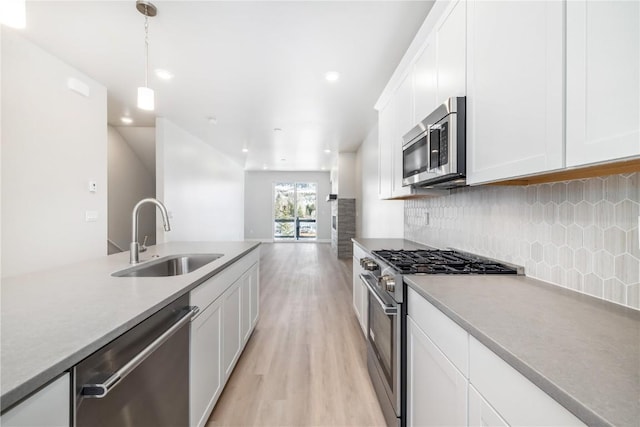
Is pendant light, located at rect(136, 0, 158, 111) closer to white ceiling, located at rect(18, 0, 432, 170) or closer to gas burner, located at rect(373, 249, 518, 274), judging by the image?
white ceiling, located at rect(18, 0, 432, 170)

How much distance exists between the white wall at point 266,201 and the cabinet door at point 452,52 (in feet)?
30.5

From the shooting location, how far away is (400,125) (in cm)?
233

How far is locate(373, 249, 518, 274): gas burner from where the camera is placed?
1.40m

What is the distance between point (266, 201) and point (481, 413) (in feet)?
34.4

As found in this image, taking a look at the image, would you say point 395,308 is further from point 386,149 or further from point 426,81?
point 386,149

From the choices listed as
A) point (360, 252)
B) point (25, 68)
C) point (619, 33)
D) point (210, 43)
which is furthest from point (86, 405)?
point (25, 68)

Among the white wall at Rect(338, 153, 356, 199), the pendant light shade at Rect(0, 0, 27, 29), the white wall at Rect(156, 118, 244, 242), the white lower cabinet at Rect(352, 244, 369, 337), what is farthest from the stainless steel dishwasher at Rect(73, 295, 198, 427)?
the white wall at Rect(338, 153, 356, 199)

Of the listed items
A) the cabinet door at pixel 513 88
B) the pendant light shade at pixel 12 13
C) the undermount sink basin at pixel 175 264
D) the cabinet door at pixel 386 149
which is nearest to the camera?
the cabinet door at pixel 513 88

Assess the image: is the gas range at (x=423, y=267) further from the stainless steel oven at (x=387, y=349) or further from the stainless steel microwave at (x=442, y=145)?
the stainless steel microwave at (x=442, y=145)

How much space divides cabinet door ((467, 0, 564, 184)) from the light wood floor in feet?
5.23

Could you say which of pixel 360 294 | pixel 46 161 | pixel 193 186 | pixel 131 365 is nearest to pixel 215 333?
pixel 131 365

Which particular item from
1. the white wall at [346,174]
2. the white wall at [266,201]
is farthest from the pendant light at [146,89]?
the white wall at [266,201]

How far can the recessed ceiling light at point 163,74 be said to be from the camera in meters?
2.89

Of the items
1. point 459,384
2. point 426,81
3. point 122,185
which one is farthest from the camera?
point 122,185
